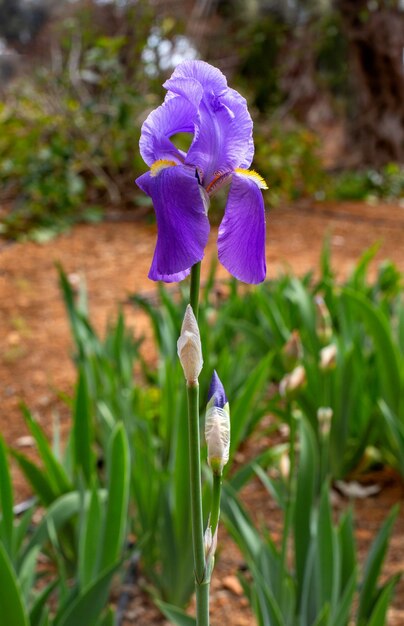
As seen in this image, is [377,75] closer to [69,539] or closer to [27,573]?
[69,539]

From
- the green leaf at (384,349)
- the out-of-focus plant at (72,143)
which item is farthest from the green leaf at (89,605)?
the out-of-focus plant at (72,143)

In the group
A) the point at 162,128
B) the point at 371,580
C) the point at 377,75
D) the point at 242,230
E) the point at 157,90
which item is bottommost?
the point at 371,580

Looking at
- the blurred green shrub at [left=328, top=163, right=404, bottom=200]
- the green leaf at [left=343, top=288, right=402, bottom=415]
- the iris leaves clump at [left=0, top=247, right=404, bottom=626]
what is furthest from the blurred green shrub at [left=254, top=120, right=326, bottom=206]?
the green leaf at [left=343, top=288, right=402, bottom=415]

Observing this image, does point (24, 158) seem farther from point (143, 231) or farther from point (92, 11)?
point (92, 11)

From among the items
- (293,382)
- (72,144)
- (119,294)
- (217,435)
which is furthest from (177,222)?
(72,144)

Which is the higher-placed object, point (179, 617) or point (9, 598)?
point (9, 598)

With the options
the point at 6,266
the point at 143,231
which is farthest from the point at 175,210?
the point at 143,231
